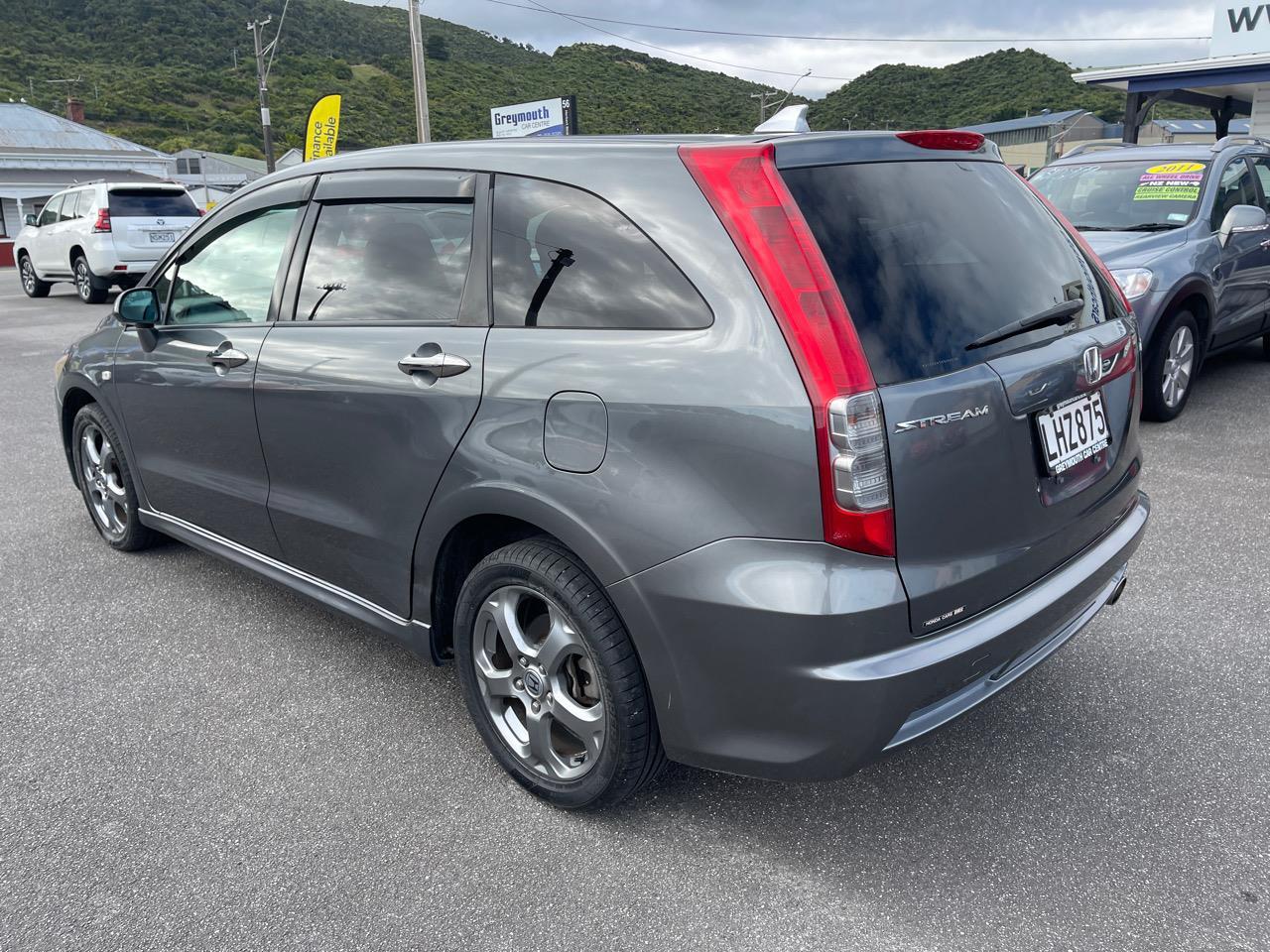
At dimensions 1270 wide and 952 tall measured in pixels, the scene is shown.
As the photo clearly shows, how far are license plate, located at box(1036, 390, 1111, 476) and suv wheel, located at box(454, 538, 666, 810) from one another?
3.58 feet

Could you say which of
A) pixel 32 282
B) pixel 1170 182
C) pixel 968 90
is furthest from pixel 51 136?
pixel 1170 182

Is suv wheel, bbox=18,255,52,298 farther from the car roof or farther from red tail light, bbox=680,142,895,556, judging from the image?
red tail light, bbox=680,142,895,556

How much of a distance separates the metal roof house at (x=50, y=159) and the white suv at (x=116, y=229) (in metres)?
35.0

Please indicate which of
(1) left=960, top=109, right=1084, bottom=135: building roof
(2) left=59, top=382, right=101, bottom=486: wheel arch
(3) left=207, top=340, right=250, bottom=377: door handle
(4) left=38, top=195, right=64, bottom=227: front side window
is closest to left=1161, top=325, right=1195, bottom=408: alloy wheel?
(3) left=207, top=340, right=250, bottom=377: door handle

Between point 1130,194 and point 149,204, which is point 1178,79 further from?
point 149,204

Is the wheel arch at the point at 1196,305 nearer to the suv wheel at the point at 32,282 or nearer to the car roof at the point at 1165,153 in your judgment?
the car roof at the point at 1165,153

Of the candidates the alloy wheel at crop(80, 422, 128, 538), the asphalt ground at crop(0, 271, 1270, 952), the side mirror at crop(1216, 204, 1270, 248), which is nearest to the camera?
the asphalt ground at crop(0, 271, 1270, 952)

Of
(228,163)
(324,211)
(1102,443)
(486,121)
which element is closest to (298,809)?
(324,211)

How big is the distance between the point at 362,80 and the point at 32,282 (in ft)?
181

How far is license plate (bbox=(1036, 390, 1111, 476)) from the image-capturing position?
2.30 metres

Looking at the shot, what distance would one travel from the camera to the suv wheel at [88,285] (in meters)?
16.3

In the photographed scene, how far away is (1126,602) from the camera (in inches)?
146

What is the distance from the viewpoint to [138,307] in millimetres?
3652

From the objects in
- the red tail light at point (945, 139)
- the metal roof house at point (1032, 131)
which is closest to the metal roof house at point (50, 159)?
the metal roof house at point (1032, 131)
